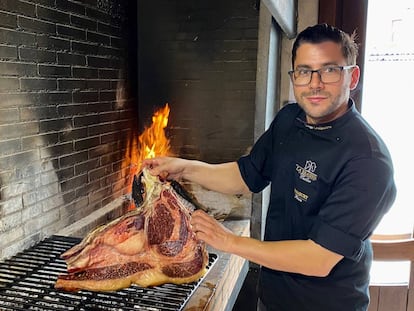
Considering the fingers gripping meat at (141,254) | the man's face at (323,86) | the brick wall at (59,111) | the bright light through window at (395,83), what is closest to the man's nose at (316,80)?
the man's face at (323,86)

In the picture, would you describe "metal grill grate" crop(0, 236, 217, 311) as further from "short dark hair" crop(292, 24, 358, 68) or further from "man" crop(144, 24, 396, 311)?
"short dark hair" crop(292, 24, 358, 68)

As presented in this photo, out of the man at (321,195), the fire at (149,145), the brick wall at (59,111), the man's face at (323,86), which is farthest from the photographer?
the fire at (149,145)

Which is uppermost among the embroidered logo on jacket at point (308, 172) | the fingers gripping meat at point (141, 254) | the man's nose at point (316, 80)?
the man's nose at point (316, 80)

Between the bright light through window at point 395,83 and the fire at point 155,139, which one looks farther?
the fire at point 155,139

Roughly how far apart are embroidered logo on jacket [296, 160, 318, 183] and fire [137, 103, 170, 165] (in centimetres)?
188

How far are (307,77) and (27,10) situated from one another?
1446 millimetres

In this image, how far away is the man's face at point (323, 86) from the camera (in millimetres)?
1665

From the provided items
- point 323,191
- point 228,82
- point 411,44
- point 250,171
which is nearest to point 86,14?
point 228,82

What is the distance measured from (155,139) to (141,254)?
1.83 metres

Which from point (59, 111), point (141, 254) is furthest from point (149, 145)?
point (141, 254)

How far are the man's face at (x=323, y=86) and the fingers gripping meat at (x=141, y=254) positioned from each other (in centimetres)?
67

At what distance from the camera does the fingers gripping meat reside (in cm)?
180

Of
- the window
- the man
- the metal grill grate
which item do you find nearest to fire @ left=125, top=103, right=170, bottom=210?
the metal grill grate

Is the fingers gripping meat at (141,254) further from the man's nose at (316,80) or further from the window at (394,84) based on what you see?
the window at (394,84)
